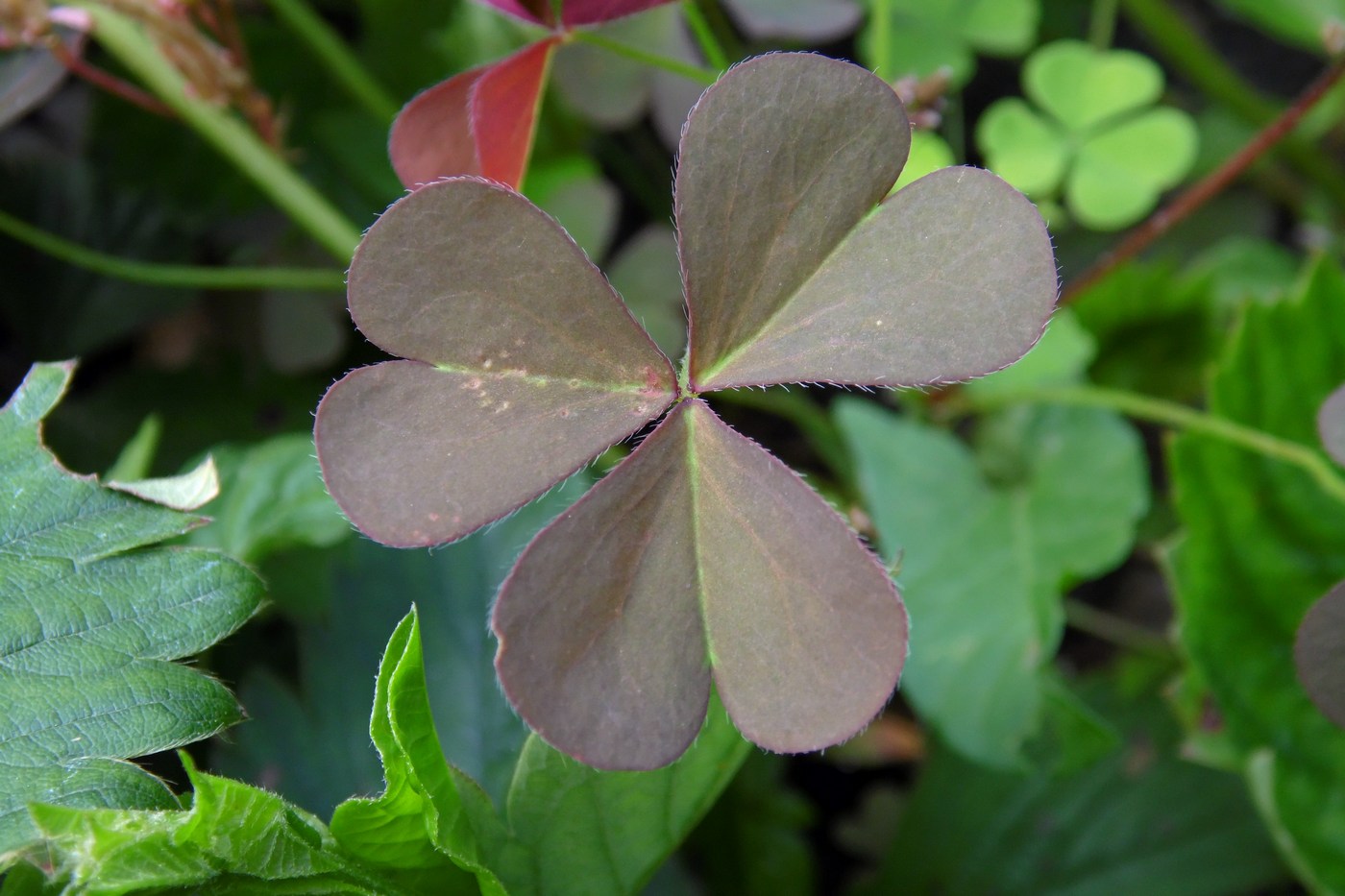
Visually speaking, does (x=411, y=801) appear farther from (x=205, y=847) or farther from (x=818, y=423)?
(x=818, y=423)

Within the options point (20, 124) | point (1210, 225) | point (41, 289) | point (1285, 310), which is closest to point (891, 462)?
point (1285, 310)

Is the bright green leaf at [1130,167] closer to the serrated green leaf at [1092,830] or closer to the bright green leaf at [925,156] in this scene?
the bright green leaf at [925,156]

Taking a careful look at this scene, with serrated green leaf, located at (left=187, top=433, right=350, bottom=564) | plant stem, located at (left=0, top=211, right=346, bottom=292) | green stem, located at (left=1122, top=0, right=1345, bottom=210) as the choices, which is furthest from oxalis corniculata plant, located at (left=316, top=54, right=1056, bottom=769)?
green stem, located at (left=1122, top=0, right=1345, bottom=210)

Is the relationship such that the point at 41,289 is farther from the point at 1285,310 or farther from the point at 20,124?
the point at 1285,310

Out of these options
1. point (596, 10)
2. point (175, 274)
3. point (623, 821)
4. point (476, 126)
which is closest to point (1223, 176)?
point (596, 10)

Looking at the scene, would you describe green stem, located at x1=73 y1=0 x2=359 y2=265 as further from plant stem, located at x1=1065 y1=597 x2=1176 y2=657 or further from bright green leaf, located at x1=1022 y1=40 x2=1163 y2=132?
plant stem, located at x1=1065 y1=597 x2=1176 y2=657

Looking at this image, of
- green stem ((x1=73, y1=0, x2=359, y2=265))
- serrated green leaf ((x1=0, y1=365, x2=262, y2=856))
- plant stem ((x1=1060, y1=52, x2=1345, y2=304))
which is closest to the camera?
serrated green leaf ((x1=0, y1=365, x2=262, y2=856))

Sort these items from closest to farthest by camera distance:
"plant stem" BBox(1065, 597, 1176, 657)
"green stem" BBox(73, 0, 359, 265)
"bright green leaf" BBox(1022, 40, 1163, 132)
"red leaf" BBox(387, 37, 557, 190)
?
"red leaf" BBox(387, 37, 557, 190)
"green stem" BBox(73, 0, 359, 265)
"bright green leaf" BBox(1022, 40, 1163, 132)
"plant stem" BBox(1065, 597, 1176, 657)
